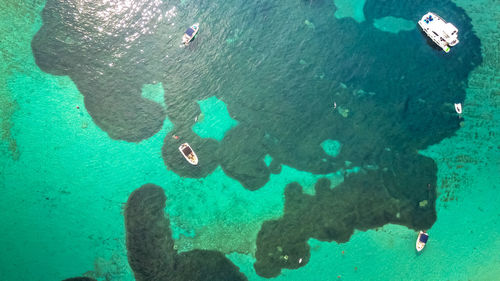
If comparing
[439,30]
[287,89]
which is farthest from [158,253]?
[439,30]

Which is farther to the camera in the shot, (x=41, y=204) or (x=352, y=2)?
(x=352, y=2)

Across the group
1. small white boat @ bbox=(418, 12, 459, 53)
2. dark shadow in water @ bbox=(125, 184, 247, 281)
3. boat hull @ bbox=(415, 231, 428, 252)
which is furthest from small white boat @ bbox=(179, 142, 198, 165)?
small white boat @ bbox=(418, 12, 459, 53)

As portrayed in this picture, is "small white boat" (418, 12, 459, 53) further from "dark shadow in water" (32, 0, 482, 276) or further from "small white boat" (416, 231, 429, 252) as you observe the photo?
"small white boat" (416, 231, 429, 252)

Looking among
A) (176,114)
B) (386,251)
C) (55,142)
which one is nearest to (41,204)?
(55,142)

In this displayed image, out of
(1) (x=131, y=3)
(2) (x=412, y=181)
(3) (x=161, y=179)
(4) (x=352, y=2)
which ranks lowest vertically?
(3) (x=161, y=179)

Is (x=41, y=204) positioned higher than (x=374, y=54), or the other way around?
(x=374, y=54)

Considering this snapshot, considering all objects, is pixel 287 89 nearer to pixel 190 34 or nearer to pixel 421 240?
pixel 190 34

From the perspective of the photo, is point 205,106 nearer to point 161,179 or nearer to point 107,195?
point 161,179
